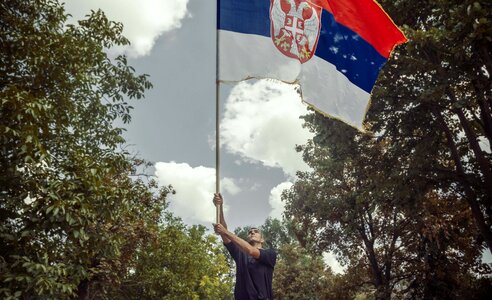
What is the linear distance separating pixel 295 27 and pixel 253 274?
4.20m

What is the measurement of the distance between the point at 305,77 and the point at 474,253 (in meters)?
17.4

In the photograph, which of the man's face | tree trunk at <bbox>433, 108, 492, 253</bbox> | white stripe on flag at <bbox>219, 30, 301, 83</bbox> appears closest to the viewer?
the man's face

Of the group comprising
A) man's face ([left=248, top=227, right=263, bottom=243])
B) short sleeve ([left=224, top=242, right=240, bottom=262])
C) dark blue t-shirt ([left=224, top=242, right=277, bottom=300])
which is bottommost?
dark blue t-shirt ([left=224, top=242, right=277, bottom=300])

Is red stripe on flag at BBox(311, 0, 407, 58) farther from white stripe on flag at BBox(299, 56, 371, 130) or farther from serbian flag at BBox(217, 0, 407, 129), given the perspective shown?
white stripe on flag at BBox(299, 56, 371, 130)

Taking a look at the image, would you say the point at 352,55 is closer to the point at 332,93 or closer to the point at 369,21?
the point at 369,21

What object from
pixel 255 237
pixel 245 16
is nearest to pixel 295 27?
pixel 245 16

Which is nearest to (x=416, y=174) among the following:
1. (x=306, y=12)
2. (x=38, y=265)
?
(x=306, y=12)

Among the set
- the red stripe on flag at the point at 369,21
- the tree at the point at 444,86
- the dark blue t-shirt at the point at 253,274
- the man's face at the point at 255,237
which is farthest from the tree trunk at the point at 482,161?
the dark blue t-shirt at the point at 253,274

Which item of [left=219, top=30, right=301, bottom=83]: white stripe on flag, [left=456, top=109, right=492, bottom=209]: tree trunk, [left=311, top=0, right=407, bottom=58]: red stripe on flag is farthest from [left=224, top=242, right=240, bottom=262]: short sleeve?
[left=456, top=109, right=492, bottom=209]: tree trunk

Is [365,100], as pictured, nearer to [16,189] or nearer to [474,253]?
[16,189]

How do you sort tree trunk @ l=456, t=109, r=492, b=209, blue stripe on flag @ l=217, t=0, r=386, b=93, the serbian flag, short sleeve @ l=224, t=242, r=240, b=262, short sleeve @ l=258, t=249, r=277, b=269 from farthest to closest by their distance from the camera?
tree trunk @ l=456, t=109, r=492, b=209 → blue stripe on flag @ l=217, t=0, r=386, b=93 → the serbian flag → short sleeve @ l=224, t=242, r=240, b=262 → short sleeve @ l=258, t=249, r=277, b=269

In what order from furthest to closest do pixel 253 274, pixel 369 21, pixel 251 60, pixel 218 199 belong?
pixel 369 21 < pixel 251 60 < pixel 218 199 < pixel 253 274

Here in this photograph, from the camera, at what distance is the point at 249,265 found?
4.97 metres

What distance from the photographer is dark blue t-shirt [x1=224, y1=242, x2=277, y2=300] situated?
4.84 meters
